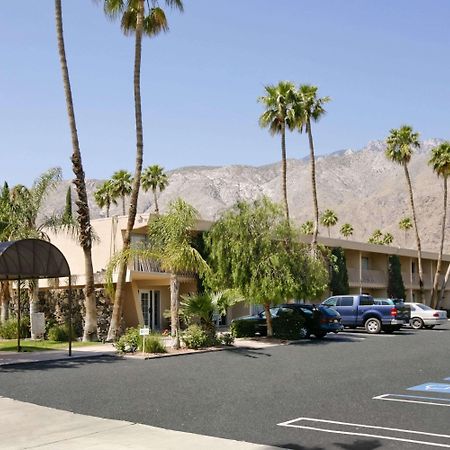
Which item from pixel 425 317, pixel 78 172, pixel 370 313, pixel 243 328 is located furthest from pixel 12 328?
pixel 425 317

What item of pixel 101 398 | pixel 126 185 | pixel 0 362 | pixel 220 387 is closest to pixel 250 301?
pixel 0 362

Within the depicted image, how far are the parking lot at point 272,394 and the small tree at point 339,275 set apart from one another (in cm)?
2485

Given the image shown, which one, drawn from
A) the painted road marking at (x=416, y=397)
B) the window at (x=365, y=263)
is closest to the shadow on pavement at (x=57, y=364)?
the painted road marking at (x=416, y=397)

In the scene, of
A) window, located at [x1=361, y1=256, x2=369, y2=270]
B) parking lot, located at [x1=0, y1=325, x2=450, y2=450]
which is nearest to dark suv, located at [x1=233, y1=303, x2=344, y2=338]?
parking lot, located at [x1=0, y1=325, x2=450, y2=450]

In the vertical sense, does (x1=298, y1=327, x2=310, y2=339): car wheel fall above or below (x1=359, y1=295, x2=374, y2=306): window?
below

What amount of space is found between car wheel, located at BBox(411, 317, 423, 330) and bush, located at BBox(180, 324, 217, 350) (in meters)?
17.8

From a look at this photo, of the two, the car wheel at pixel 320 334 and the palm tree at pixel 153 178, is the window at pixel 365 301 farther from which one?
the palm tree at pixel 153 178

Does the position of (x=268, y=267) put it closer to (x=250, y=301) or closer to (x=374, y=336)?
(x=250, y=301)

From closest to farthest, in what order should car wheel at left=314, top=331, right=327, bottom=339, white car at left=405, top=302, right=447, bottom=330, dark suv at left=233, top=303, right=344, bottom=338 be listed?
1. dark suv at left=233, top=303, right=344, bottom=338
2. car wheel at left=314, top=331, right=327, bottom=339
3. white car at left=405, top=302, right=447, bottom=330

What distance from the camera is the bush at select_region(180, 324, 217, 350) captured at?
23.3 metres

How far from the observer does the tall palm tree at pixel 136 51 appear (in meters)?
27.0

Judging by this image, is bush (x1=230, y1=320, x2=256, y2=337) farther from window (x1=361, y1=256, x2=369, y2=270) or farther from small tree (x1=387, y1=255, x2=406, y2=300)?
small tree (x1=387, y1=255, x2=406, y2=300)

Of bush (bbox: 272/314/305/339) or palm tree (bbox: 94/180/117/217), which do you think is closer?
bush (bbox: 272/314/305/339)

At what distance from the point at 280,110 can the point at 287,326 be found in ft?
55.3
